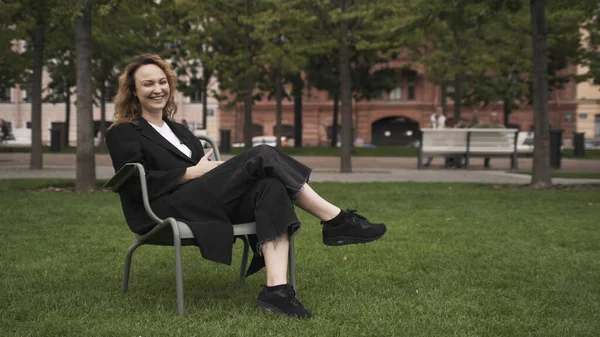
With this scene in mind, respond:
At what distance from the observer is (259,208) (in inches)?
173

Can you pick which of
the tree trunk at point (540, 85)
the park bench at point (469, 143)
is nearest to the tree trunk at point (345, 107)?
the park bench at point (469, 143)

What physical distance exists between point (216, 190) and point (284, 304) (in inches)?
28.1

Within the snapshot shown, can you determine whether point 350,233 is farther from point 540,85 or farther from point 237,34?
point 237,34

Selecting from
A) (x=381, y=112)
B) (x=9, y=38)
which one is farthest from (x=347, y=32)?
(x=381, y=112)

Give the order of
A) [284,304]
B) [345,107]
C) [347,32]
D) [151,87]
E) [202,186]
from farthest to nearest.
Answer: [347,32]
[345,107]
[151,87]
[202,186]
[284,304]

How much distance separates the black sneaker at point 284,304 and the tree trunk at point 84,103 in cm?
832

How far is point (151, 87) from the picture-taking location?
15.7 ft

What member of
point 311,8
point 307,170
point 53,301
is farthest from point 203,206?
point 311,8

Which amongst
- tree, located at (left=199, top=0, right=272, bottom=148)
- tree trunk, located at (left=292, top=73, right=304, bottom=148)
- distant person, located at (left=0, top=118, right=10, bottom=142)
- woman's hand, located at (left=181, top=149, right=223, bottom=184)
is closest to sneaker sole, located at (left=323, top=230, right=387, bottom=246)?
woman's hand, located at (left=181, top=149, right=223, bottom=184)

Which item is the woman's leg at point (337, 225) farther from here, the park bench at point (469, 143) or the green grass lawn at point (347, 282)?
the park bench at point (469, 143)

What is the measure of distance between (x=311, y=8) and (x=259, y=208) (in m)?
17.8

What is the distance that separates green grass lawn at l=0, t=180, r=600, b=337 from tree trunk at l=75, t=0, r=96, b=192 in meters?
2.89

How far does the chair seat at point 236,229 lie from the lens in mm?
4352

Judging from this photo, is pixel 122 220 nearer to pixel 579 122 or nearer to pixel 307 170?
pixel 307 170
